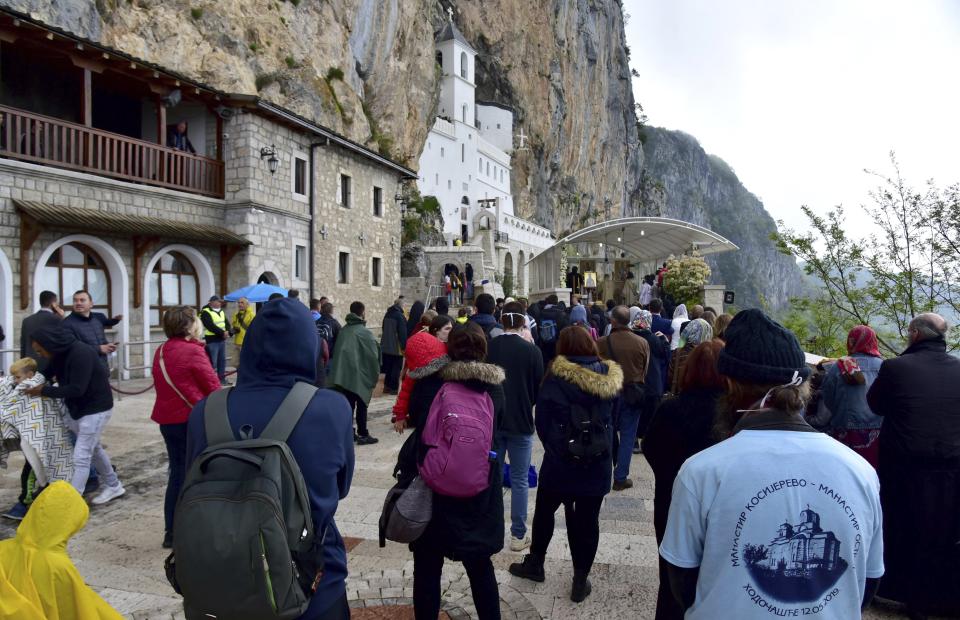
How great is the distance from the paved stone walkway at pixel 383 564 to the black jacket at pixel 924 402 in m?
1.08

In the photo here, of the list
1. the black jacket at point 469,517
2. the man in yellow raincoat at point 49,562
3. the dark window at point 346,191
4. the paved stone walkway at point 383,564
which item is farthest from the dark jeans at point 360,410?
the dark window at point 346,191

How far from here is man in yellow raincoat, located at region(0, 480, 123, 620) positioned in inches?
86.2

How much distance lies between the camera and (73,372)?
5.10m

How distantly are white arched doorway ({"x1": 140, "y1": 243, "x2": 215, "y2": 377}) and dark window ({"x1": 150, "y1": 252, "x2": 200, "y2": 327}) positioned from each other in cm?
9

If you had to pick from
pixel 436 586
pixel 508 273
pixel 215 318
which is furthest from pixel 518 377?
pixel 508 273

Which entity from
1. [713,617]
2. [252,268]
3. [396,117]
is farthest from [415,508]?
[396,117]

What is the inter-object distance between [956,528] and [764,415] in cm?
276

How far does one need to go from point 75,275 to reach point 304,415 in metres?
13.7

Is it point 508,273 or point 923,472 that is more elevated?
point 508,273

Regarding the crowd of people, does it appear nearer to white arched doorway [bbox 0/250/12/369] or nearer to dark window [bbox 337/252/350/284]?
white arched doorway [bbox 0/250/12/369]

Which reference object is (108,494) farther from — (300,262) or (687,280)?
(687,280)

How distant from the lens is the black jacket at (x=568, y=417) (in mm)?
3840

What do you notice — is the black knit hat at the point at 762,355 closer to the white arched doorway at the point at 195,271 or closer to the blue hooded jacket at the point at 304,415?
the blue hooded jacket at the point at 304,415

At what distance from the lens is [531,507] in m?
5.74
